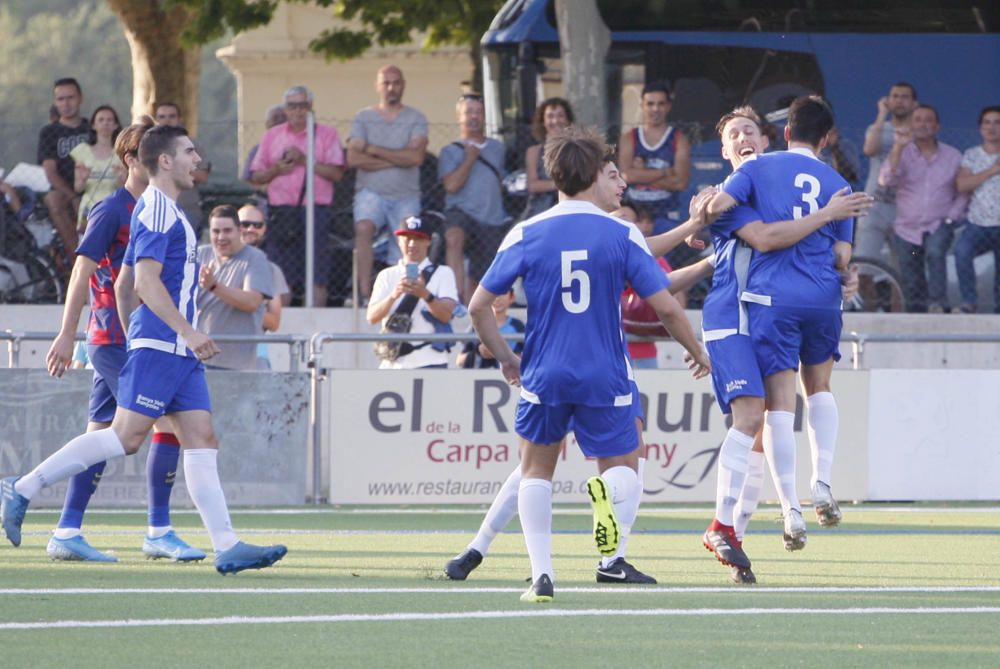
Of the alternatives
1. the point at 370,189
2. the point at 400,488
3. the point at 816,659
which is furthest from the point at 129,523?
the point at 816,659

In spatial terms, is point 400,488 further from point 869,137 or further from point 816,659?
point 816,659

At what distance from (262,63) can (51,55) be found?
4025 centimetres

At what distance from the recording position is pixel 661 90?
55.8 feet

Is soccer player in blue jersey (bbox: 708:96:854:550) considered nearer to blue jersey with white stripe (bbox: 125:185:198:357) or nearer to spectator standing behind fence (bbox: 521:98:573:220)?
blue jersey with white stripe (bbox: 125:185:198:357)

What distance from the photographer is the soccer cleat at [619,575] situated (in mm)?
8766

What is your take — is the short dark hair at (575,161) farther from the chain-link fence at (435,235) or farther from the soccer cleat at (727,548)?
the chain-link fence at (435,235)

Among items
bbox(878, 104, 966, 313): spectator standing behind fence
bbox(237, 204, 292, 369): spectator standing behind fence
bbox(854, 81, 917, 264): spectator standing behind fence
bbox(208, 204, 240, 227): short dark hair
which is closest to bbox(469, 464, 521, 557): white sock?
bbox(208, 204, 240, 227): short dark hair

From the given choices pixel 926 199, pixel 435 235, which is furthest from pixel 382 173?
pixel 926 199

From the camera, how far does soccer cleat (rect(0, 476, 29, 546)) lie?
957 centimetres

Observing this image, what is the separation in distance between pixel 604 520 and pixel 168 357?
8.55ft

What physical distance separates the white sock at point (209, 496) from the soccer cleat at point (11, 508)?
979 mm

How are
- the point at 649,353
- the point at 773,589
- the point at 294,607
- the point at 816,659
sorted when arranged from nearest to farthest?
the point at 816,659 < the point at 294,607 < the point at 773,589 < the point at 649,353

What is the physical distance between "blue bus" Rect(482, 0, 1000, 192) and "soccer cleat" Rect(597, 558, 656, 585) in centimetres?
1147

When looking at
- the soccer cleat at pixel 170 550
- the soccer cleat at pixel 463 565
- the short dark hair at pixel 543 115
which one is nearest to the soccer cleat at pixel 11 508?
the soccer cleat at pixel 170 550
